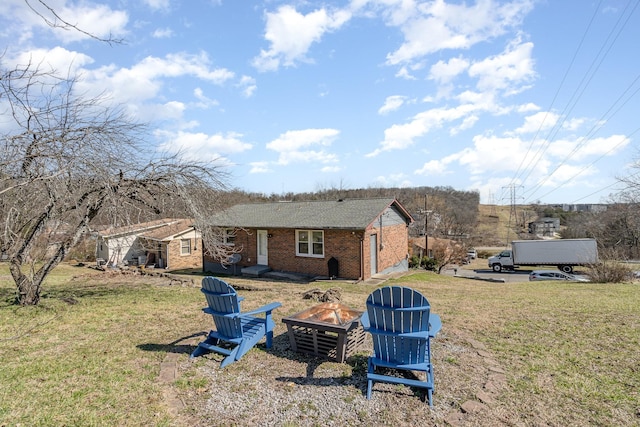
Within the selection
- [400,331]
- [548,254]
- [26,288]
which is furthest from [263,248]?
[548,254]

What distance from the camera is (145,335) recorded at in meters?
5.96

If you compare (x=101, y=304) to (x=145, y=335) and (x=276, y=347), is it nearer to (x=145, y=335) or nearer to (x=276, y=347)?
(x=145, y=335)

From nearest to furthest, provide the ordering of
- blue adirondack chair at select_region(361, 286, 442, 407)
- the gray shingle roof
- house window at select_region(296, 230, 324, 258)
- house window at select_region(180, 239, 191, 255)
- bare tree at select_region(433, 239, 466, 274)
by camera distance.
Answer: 1. blue adirondack chair at select_region(361, 286, 442, 407)
2. the gray shingle roof
3. house window at select_region(296, 230, 324, 258)
4. house window at select_region(180, 239, 191, 255)
5. bare tree at select_region(433, 239, 466, 274)

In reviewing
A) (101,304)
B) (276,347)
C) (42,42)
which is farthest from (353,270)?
(42,42)

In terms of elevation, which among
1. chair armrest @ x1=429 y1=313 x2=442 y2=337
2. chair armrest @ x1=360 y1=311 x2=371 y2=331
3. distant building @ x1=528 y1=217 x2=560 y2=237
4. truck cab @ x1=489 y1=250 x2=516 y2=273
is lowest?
truck cab @ x1=489 y1=250 x2=516 y2=273

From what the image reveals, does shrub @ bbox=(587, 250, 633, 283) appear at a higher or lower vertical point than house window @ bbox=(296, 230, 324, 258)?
lower

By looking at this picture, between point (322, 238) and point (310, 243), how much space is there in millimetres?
730

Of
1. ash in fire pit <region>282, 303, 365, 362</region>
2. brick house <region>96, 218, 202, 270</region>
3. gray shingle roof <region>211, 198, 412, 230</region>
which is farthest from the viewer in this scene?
brick house <region>96, 218, 202, 270</region>

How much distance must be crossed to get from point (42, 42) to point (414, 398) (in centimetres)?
589

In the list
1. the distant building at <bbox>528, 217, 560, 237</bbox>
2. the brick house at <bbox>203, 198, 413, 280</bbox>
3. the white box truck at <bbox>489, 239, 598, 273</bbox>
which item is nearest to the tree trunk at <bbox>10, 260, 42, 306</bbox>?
the brick house at <bbox>203, 198, 413, 280</bbox>

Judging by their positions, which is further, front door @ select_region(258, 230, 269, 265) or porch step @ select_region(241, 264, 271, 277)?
front door @ select_region(258, 230, 269, 265)

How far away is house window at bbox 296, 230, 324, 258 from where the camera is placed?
56.7 ft

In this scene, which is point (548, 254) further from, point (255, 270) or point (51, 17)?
point (51, 17)

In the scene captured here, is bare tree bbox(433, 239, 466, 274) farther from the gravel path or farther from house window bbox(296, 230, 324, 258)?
the gravel path
